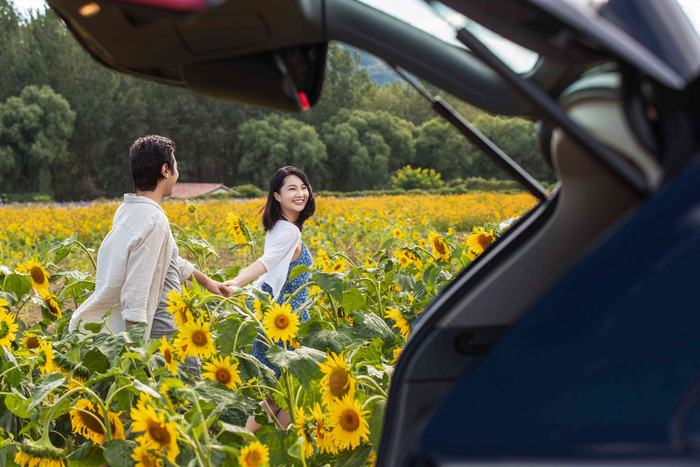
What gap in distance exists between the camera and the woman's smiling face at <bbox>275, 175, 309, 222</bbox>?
3348 millimetres

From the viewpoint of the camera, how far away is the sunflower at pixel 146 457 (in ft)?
4.35

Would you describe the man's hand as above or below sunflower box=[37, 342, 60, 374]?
above

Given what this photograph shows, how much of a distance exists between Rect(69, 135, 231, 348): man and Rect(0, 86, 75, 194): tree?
124ft

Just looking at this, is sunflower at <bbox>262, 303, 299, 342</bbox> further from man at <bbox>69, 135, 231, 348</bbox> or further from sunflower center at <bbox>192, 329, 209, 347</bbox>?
man at <bbox>69, 135, 231, 348</bbox>

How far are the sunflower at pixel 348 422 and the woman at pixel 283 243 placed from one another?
4.85 ft

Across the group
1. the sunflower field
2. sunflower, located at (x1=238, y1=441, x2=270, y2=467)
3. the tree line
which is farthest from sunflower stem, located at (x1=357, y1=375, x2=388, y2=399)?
the tree line

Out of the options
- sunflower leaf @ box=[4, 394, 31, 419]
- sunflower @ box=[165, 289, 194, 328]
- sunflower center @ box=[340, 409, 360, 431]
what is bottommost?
sunflower leaf @ box=[4, 394, 31, 419]

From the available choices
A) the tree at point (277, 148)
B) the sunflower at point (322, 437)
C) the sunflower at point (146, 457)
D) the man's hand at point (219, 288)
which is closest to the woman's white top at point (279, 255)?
the man's hand at point (219, 288)

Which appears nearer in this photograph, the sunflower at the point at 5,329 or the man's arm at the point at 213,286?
the sunflower at the point at 5,329

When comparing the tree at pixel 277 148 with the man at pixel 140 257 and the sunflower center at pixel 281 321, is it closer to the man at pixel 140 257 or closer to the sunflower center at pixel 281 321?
the man at pixel 140 257

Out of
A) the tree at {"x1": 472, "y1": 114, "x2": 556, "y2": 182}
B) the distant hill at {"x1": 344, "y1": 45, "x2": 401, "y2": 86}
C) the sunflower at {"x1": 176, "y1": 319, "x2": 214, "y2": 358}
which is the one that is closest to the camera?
the distant hill at {"x1": 344, "y1": 45, "x2": 401, "y2": 86}

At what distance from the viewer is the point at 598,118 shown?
2.24 ft

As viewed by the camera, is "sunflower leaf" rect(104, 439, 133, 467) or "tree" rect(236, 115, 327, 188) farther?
"tree" rect(236, 115, 327, 188)

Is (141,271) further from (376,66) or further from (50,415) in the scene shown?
(376,66)
